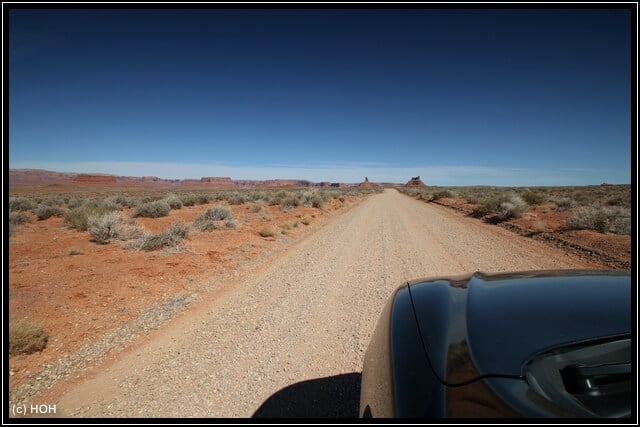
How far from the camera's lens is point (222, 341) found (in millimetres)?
3633

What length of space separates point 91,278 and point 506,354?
7.06 metres

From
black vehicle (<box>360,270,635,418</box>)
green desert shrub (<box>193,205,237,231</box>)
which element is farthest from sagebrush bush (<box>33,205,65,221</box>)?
black vehicle (<box>360,270,635,418</box>)

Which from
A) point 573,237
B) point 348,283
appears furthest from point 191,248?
point 573,237

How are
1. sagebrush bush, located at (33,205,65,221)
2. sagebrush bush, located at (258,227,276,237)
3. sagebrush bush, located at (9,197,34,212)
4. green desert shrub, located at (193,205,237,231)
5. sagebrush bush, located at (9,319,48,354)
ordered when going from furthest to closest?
1. sagebrush bush, located at (33,205,65,221)
2. green desert shrub, located at (193,205,237,231)
3. sagebrush bush, located at (258,227,276,237)
4. sagebrush bush, located at (9,319,48,354)
5. sagebrush bush, located at (9,197,34,212)

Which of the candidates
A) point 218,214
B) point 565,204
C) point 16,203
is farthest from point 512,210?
point 16,203

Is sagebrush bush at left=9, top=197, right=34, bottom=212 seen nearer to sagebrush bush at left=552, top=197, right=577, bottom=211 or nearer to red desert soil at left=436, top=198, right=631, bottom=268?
red desert soil at left=436, top=198, right=631, bottom=268

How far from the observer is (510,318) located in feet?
4.92

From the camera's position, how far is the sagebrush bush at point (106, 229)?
349 inches

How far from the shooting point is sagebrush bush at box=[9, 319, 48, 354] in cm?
332

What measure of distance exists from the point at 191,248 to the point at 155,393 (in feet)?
20.9

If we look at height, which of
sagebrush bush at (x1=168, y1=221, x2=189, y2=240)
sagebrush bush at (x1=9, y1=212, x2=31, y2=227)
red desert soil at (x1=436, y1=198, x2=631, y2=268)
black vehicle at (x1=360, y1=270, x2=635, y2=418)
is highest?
sagebrush bush at (x1=9, y1=212, x2=31, y2=227)

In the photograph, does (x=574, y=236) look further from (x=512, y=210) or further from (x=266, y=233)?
(x=266, y=233)

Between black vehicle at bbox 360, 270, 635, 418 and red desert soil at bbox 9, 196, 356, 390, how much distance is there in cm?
275

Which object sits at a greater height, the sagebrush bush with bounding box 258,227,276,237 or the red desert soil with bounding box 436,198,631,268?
the red desert soil with bounding box 436,198,631,268
